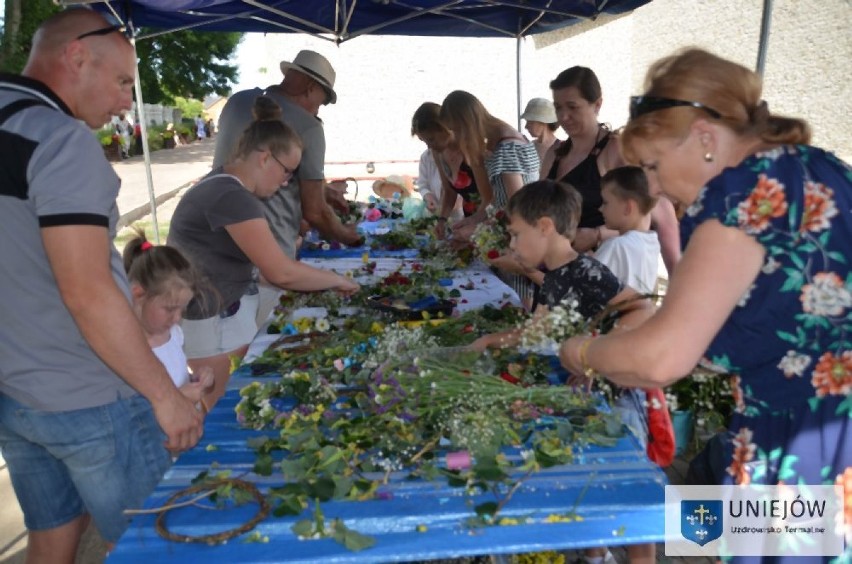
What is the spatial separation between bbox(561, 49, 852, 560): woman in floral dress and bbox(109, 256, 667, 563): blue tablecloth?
288 mm

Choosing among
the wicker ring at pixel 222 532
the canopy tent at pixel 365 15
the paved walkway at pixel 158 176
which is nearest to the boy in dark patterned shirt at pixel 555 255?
the wicker ring at pixel 222 532

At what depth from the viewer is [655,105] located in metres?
1.50

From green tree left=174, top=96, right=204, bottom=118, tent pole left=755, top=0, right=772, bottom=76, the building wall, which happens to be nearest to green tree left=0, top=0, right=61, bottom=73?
the building wall

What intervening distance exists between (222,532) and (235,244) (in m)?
1.70

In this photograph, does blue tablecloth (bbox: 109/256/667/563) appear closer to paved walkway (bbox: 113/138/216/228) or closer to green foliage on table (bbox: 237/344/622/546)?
green foliage on table (bbox: 237/344/622/546)

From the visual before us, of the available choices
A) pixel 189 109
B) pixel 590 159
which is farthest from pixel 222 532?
pixel 189 109

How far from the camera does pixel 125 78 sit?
1854 millimetres

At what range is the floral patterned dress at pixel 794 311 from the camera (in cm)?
135

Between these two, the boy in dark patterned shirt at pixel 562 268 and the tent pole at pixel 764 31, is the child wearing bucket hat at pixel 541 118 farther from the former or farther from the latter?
the boy in dark patterned shirt at pixel 562 268

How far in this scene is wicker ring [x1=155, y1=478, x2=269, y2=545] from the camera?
1414 millimetres

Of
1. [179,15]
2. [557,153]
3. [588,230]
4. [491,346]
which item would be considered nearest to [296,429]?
[491,346]

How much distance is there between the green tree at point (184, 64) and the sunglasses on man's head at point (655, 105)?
2675 centimetres

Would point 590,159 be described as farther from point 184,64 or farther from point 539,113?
point 184,64

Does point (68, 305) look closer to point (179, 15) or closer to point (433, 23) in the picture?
point (179, 15)
